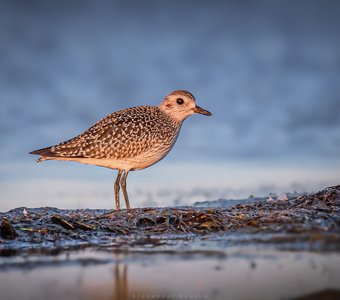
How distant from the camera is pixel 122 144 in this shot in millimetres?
13859

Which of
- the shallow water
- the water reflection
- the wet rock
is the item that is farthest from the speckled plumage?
the water reflection

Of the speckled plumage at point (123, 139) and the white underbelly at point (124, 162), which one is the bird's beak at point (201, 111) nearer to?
the speckled plumage at point (123, 139)

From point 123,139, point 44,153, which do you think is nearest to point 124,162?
point 123,139

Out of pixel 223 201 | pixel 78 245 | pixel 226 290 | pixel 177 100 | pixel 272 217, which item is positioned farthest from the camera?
pixel 223 201

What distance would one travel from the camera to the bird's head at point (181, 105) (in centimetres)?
1553

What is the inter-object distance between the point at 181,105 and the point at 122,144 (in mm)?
2590

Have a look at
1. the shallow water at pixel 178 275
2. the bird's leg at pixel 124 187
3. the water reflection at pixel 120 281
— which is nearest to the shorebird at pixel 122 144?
the bird's leg at pixel 124 187

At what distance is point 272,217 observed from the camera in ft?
27.8

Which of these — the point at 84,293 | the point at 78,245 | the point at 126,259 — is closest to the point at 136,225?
the point at 78,245

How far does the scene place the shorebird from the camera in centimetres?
1391

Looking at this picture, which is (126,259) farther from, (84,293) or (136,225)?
(136,225)

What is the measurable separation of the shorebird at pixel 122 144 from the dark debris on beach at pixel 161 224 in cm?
363

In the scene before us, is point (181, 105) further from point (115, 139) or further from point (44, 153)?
point (44, 153)

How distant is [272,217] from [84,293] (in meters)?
4.58
